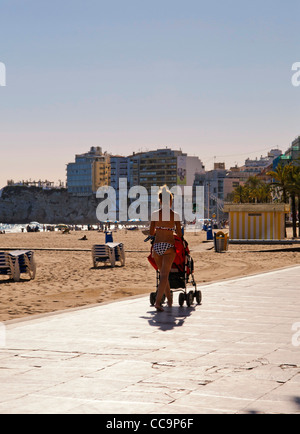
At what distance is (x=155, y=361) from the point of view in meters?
5.97

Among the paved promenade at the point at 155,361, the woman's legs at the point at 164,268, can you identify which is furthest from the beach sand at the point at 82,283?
the paved promenade at the point at 155,361

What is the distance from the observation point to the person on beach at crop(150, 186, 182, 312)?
9.24 meters

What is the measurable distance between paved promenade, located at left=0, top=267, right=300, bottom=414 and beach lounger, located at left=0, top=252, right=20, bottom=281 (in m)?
7.96

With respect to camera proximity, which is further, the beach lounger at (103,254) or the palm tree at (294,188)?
the palm tree at (294,188)

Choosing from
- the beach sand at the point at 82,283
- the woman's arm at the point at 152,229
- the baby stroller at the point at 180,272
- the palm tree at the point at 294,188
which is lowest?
the beach sand at the point at 82,283

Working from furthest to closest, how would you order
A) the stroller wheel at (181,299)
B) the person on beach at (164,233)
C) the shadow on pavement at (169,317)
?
the stroller wheel at (181,299)
the person on beach at (164,233)
the shadow on pavement at (169,317)

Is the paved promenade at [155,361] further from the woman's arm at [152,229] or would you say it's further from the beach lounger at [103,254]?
the beach lounger at [103,254]

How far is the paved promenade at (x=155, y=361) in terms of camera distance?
4.57 m

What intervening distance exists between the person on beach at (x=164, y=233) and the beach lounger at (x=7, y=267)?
28.8ft

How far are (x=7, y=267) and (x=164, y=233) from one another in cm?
920

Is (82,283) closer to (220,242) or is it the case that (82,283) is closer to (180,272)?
(180,272)

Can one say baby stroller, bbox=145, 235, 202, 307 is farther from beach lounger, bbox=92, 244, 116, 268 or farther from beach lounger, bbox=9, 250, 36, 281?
beach lounger, bbox=92, 244, 116, 268

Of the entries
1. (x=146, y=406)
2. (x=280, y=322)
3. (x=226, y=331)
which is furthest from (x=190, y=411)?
(x=280, y=322)

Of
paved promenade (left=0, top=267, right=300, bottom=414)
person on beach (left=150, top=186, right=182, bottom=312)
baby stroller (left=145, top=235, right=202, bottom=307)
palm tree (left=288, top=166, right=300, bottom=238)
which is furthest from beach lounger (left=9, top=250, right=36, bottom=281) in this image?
palm tree (left=288, top=166, right=300, bottom=238)
